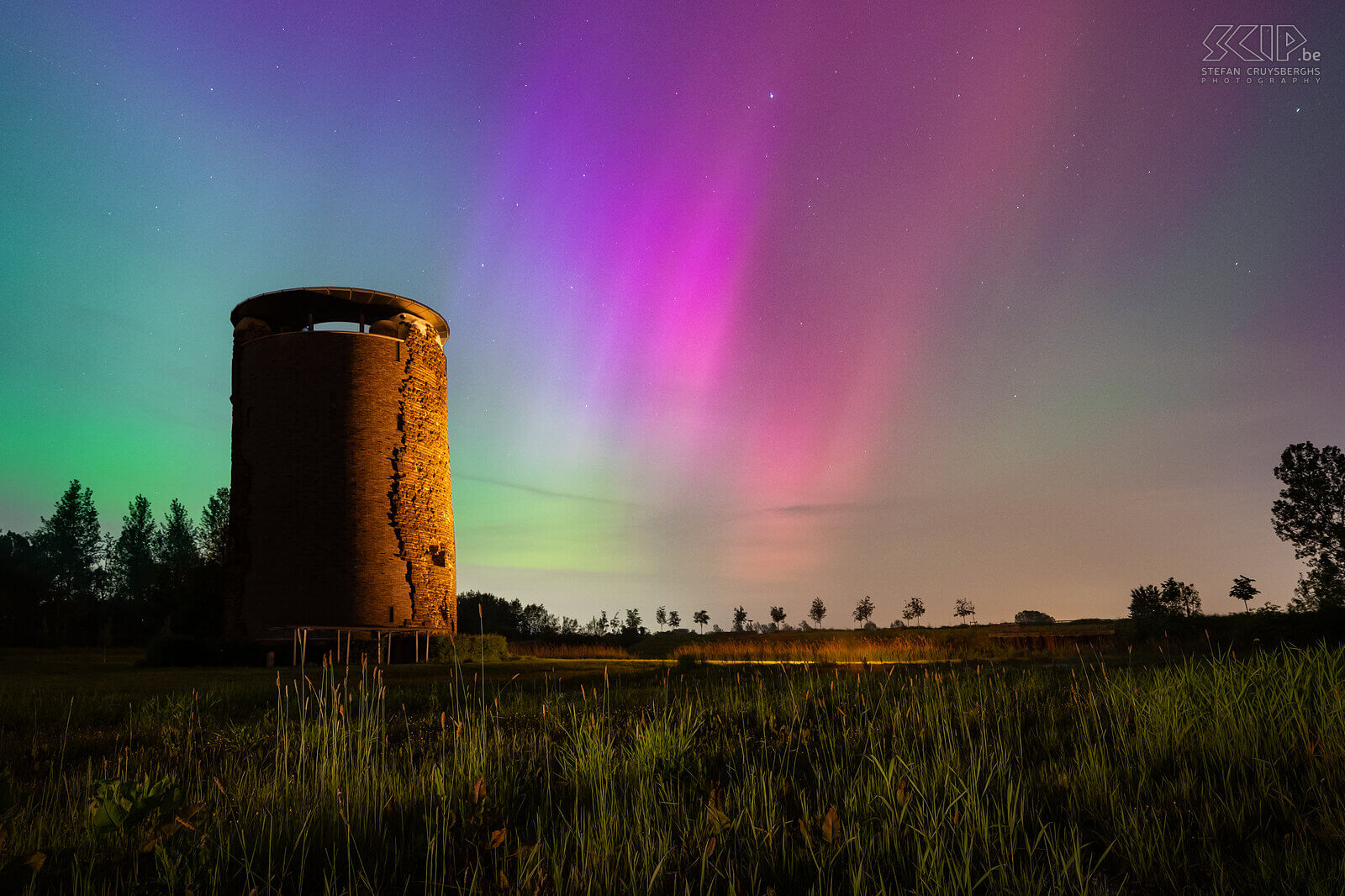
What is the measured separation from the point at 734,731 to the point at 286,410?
22075 mm

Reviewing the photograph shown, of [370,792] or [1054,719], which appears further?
[1054,719]

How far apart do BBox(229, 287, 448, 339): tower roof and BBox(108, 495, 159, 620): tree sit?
57.1 meters

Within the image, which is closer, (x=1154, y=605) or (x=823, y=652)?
(x=823, y=652)

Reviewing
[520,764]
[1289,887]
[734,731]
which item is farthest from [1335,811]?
[520,764]

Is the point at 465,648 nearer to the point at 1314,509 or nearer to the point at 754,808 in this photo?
the point at 754,808

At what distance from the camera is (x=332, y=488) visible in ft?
78.0

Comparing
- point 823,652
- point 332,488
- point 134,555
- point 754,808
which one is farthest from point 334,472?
point 134,555

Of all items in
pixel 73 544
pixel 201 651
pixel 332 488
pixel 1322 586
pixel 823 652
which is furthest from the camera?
pixel 73 544

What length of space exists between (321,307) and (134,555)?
63324 millimetres

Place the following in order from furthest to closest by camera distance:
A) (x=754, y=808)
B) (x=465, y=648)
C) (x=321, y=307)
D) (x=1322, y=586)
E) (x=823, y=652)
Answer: (x=1322, y=586)
(x=321, y=307)
(x=465, y=648)
(x=823, y=652)
(x=754, y=808)

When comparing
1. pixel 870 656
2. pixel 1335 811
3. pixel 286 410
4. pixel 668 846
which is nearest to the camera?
pixel 668 846

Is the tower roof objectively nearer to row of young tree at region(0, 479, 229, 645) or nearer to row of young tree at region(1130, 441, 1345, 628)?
row of young tree at region(0, 479, 229, 645)

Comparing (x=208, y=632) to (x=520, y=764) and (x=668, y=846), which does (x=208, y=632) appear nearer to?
(x=520, y=764)

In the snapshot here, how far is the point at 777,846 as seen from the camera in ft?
10.0
